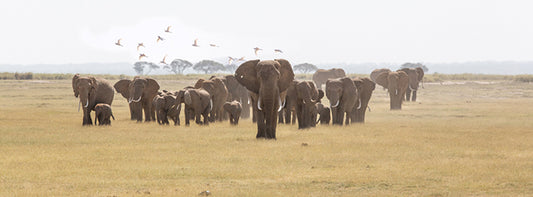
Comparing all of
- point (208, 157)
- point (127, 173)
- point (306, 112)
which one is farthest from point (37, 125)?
point (127, 173)

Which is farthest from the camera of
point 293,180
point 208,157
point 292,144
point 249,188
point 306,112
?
point 306,112

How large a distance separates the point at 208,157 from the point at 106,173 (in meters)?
3.59

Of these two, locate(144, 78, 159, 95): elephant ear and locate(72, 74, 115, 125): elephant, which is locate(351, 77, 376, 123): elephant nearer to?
locate(144, 78, 159, 95): elephant ear

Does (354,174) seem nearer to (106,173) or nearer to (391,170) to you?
(391,170)

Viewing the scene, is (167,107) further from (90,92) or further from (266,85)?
(266,85)

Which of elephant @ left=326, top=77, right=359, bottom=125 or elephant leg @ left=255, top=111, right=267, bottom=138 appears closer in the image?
elephant leg @ left=255, top=111, right=267, bottom=138

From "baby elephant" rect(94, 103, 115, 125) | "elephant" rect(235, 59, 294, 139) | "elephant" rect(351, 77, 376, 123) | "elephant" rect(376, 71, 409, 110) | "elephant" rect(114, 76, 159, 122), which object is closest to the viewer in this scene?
"elephant" rect(235, 59, 294, 139)

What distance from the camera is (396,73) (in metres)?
48.7

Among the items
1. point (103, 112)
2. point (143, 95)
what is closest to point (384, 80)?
point (143, 95)

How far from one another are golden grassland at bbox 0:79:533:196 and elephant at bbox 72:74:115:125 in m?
1.23

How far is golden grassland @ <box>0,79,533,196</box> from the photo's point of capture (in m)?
14.2

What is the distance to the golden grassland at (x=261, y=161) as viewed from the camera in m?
14.2

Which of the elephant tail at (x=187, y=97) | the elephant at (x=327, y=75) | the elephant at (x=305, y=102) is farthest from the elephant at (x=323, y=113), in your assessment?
the elephant at (x=327, y=75)

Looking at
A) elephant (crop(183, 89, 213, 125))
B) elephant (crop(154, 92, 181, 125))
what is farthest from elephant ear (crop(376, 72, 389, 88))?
elephant (crop(154, 92, 181, 125))
